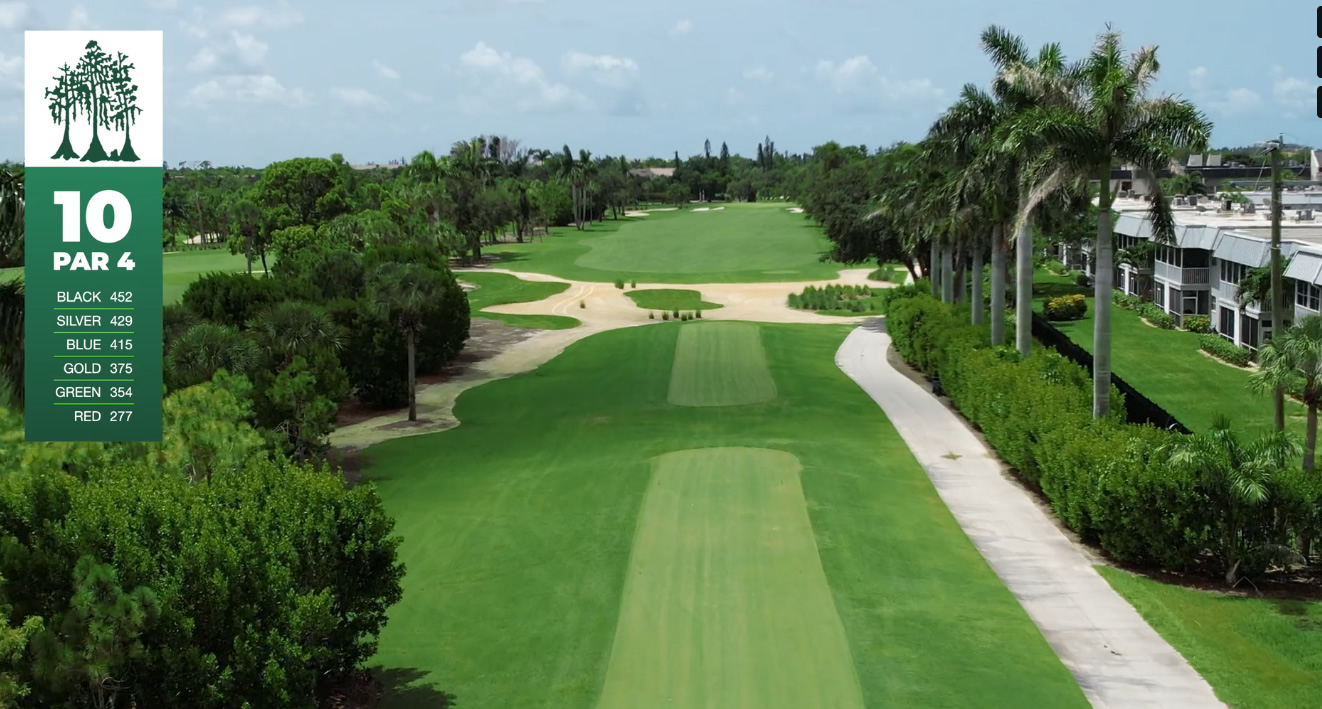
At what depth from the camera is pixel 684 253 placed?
131125mm

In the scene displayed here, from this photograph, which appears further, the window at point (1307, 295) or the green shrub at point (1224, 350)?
the green shrub at point (1224, 350)

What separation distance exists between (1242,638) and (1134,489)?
415cm

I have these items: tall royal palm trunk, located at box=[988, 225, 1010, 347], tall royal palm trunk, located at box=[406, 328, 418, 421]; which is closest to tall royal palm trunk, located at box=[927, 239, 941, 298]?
tall royal palm trunk, located at box=[988, 225, 1010, 347]

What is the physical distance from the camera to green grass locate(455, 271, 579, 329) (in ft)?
252

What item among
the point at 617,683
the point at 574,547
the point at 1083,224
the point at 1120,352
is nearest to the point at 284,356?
the point at 574,547

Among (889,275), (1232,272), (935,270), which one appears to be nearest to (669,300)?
(889,275)

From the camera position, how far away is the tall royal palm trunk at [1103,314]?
1250 inches

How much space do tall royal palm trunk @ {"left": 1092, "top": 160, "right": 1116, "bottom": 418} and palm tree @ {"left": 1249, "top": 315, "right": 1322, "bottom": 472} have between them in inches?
146

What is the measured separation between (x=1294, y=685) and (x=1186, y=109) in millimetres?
16912

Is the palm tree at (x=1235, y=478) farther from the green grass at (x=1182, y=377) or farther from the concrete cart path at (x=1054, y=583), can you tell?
the green grass at (x=1182, y=377)

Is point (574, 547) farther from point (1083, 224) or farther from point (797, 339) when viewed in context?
point (1083, 224)

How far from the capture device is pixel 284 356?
38.0 meters

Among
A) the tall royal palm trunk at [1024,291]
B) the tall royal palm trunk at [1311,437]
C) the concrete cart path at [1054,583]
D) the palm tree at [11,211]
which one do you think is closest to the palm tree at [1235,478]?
the concrete cart path at [1054,583]

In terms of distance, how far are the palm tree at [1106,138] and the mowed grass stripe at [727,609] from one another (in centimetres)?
985
